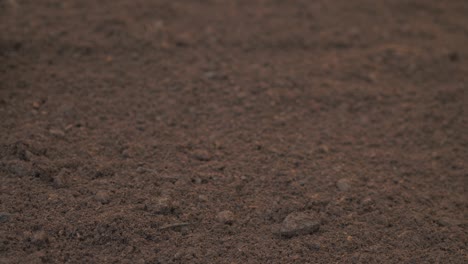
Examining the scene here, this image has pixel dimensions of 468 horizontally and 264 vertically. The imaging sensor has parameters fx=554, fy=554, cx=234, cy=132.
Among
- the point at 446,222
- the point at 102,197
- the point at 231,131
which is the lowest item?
the point at 446,222

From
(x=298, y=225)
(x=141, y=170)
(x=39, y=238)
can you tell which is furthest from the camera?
(x=141, y=170)

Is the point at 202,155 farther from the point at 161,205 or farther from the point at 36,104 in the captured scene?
the point at 36,104

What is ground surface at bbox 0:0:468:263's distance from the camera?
6.73 ft

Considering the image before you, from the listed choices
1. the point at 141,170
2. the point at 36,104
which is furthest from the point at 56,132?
the point at 141,170

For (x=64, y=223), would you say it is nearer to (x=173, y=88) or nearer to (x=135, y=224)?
(x=135, y=224)

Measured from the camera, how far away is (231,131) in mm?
2539

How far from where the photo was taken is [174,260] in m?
1.96

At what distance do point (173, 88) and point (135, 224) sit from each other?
2.95ft

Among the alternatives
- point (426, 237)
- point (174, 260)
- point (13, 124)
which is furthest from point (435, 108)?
point (13, 124)

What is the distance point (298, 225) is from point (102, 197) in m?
0.76

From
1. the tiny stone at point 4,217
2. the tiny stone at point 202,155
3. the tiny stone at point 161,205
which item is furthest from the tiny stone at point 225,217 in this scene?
the tiny stone at point 4,217

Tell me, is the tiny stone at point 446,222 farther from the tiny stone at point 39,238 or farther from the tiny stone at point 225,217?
the tiny stone at point 39,238

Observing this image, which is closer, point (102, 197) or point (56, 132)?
point (102, 197)

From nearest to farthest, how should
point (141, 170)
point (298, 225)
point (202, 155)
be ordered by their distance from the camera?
point (298, 225) < point (141, 170) < point (202, 155)
